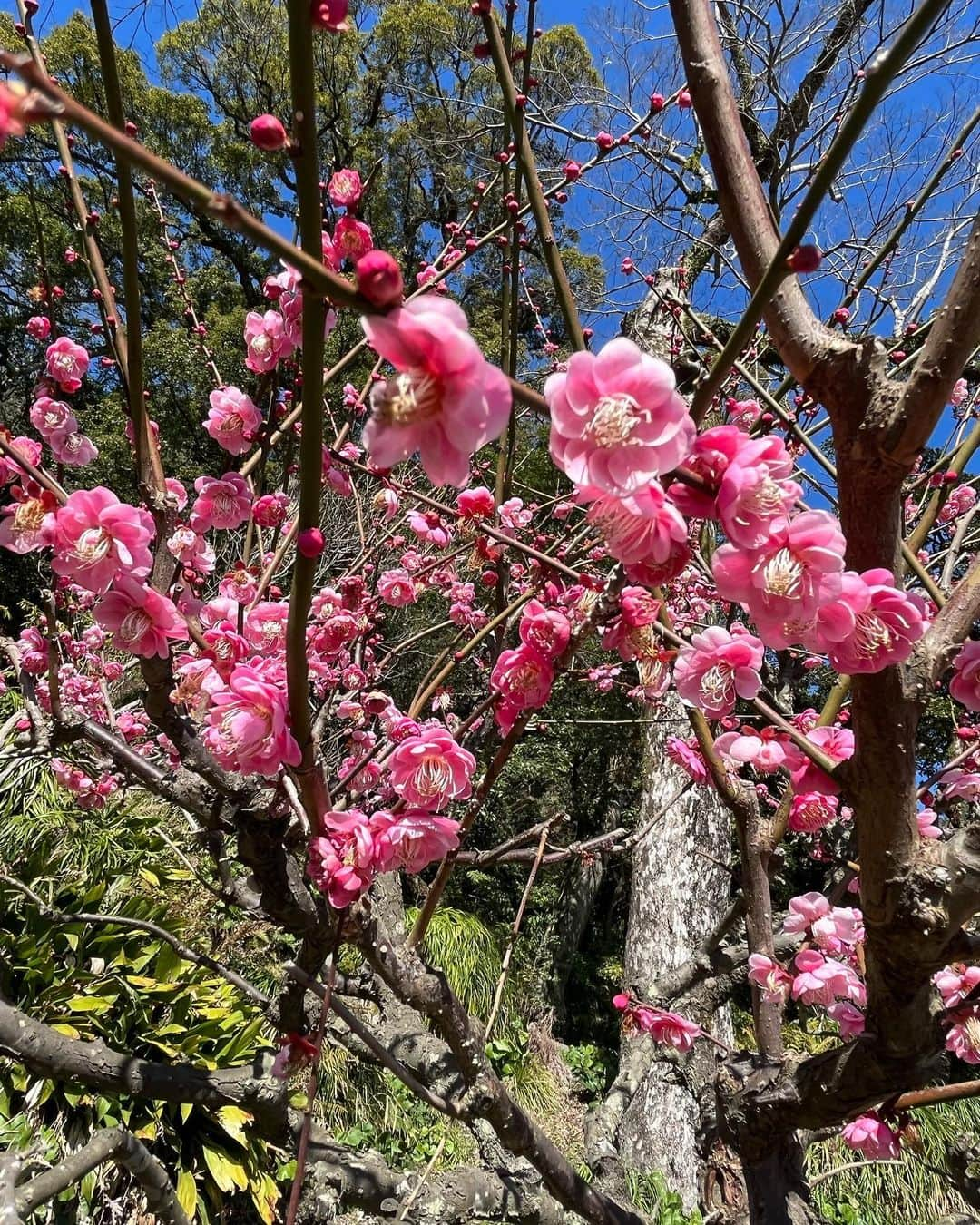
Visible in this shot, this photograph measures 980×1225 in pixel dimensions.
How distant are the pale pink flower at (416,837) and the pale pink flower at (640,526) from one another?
536mm

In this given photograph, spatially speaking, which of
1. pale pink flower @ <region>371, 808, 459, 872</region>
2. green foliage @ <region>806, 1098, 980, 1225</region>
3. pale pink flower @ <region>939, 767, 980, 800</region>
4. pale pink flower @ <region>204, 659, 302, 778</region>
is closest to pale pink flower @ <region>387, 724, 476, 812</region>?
pale pink flower @ <region>371, 808, 459, 872</region>

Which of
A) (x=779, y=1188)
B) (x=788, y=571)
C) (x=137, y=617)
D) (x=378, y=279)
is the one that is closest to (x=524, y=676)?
(x=788, y=571)

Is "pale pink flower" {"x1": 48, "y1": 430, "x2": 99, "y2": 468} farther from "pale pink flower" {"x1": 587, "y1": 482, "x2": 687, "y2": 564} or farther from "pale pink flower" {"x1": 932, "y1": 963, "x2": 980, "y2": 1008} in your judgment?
"pale pink flower" {"x1": 932, "y1": 963, "x2": 980, "y2": 1008}

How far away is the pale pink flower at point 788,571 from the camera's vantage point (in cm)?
73

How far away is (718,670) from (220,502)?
97 cm

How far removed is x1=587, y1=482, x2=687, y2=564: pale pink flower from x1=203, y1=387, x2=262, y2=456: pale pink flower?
986 mm

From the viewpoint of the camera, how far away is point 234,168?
1102 cm

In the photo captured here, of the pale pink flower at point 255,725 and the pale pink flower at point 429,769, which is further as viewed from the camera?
the pale pink flower at point 429,769

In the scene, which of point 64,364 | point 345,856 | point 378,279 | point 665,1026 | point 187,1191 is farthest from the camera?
point 187,1191

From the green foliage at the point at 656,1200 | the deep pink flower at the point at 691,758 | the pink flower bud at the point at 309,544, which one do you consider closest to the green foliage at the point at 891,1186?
the green foliage at the point at 656,1200

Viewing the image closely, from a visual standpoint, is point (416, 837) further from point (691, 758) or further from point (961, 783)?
point (691, 758)

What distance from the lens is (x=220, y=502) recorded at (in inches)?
57.2

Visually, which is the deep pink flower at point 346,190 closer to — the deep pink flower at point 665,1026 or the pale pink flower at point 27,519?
the pale pink flower at point 27,519

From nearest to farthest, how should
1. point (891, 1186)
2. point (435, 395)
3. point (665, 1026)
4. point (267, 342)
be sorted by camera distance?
point (435, 395)
point (267, 342)
point (665, 1026)
point (891, 1186)
